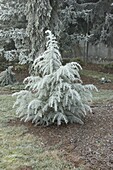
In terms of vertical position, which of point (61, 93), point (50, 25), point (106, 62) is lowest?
point (106, 62)

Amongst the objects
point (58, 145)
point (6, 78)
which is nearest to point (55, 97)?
point (58, 145)

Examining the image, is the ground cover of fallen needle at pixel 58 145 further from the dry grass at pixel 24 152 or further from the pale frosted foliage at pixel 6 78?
the pale frosted foliage at pixel 6 78

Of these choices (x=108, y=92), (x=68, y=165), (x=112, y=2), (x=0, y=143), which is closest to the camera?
(x=68, y=165)

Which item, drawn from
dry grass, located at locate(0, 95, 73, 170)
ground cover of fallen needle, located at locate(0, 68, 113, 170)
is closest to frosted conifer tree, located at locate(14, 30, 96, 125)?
ground cover of fallen needle, located at locate(0, 68, 113, 170)

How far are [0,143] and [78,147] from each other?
1.12m

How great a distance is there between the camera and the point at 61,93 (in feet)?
15.5

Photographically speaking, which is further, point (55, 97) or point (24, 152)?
point (55, 97)

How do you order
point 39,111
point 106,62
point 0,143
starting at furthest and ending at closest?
1. point 106,62
2. point 39,111
3. point 0,143

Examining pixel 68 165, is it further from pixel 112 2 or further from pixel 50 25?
pixel 112 2

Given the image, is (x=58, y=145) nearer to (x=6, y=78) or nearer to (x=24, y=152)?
(x=24, y=152)

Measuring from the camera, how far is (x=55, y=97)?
15.4 feet

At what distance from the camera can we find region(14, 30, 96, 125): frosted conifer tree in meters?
4.73

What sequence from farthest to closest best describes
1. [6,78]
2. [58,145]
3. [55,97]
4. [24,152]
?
1. [6,78]
2. [55,97]
3. [58,145]
4. [24,152]

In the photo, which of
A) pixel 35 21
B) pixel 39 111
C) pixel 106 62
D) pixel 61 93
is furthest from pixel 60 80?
pixel 106 62
